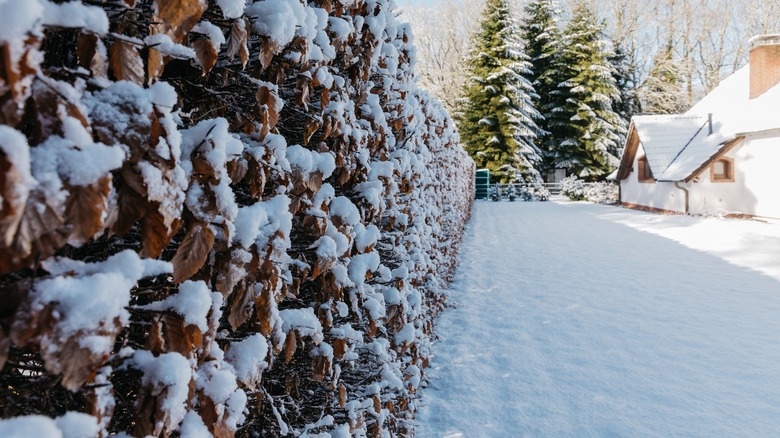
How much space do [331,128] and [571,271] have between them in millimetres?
8187

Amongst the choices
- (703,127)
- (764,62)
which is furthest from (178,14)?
(703,127)

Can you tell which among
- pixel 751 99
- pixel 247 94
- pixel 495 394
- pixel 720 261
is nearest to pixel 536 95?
pixel 751 99

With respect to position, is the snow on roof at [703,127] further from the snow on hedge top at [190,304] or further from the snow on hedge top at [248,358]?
the snow on hedge top at [190,304]

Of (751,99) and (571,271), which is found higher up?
(751,99)

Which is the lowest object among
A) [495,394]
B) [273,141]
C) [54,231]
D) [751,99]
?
[495,394]

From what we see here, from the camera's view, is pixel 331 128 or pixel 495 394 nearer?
pixel 331 128

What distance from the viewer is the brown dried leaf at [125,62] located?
2.84ft

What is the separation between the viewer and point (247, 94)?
1495 mm

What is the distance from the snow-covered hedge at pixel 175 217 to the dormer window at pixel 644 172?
23.0 meters

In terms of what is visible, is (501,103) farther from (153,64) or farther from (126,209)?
(126,209)

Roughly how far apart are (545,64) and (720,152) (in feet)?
70.2

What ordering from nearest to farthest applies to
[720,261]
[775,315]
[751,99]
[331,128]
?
[331,128] < [775,315] < [720,261] < [751,99]

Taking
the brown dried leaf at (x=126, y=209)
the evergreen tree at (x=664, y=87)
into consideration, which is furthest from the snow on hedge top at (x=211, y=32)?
the evergreen tree at (x=664, y=87)

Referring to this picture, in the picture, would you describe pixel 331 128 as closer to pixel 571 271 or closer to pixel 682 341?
pixel 682 341
